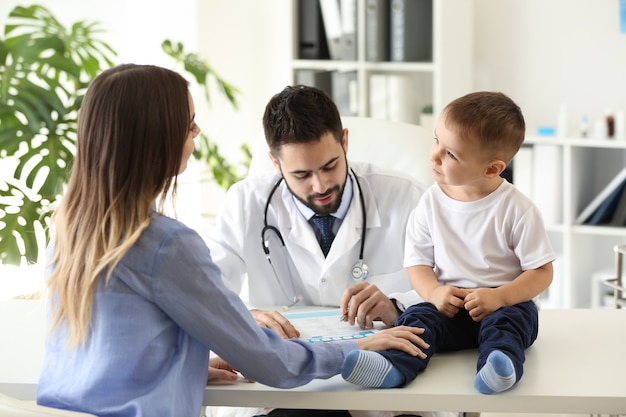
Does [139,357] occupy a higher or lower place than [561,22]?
lower

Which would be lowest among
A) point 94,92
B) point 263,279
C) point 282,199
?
point 263,279

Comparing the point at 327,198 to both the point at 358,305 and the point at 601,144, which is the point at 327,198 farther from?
the point at 601,144

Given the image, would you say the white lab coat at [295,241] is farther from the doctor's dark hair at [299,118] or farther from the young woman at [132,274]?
the young woman at [132,274]

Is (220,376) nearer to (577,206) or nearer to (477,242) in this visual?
(477,242)

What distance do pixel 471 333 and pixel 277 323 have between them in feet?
1.14

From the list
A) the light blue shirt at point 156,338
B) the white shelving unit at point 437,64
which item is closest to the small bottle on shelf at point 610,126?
the white shelving unit at point 437,64

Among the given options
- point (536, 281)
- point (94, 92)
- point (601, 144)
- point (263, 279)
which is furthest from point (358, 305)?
point (601, 144)

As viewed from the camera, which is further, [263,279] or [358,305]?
[263,279]

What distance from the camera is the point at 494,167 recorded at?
5.33ft

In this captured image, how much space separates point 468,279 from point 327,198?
1.46 ft

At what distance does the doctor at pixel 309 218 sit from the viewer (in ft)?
6.46

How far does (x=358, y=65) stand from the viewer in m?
3.77

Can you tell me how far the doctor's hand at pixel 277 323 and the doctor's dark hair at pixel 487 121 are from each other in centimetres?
45

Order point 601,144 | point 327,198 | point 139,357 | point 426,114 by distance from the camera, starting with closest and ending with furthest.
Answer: point 139,357 → point 327,198 → point 601,144 → point 426,114
